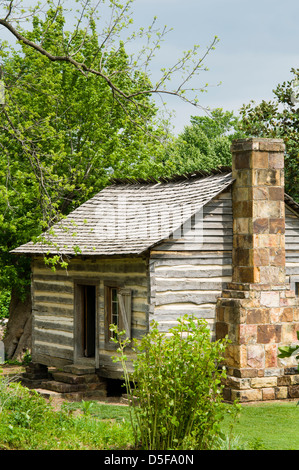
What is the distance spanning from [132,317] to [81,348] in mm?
2292

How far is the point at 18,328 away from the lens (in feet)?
73.0

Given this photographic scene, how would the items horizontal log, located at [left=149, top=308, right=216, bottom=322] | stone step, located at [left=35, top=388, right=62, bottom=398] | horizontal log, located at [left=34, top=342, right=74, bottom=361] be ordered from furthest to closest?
horizontal log, located at [left=34, top=342, right=74, bottom=361] < stone step, located at [left=35, top=388, right=62, bottom=398] < horizontal log, located at [left=149, top=308, right=216, bottom=322]

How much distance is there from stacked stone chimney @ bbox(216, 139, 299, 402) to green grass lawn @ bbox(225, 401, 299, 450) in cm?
58

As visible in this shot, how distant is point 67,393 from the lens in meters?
14.7

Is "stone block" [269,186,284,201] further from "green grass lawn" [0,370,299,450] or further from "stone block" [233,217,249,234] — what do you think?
"green grass lawn" [0,370,299,450]

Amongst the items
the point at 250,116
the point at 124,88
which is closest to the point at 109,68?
the point at 124,88

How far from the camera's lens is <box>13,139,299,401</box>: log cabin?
13.9m

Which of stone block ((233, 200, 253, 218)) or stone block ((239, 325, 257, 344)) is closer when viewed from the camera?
stone block ((239, 325, 257, 344))

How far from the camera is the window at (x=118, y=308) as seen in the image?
1436 cm

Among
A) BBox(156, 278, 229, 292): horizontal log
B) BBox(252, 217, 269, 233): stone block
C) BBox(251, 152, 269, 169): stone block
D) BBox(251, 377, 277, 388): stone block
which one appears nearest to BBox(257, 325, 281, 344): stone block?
BBox(251, 377, 277, 388): stone block

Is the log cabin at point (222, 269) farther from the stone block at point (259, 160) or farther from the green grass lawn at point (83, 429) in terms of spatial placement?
the green grass lawn at point (83, 429)

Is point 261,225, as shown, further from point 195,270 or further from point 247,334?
point 247,334

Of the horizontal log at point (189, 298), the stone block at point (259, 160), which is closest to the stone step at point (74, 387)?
the horizontal log at point (189, 298)

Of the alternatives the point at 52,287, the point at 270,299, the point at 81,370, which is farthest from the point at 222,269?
the point at 52,287
